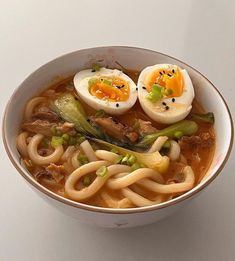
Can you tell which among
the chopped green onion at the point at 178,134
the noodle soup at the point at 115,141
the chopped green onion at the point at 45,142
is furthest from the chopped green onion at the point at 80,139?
the chopped green onion at the point at 178,134

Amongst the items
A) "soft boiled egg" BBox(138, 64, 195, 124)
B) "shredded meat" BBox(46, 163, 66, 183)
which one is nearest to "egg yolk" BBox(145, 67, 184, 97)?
"soft boiled egg" BBox(138, 64, 195, 124)

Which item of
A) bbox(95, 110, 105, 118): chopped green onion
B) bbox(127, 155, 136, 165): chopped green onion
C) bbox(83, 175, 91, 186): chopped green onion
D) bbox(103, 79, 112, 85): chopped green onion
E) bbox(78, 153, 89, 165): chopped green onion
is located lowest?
bbox(83, 175, 91, 186): chopped green onion

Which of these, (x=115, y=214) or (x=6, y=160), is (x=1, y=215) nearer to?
(x=6, y=160)

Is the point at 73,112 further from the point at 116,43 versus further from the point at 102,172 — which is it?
the point at 116,43

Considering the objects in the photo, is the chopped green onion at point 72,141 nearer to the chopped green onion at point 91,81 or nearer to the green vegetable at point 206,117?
the chopped green onion at point 91,81

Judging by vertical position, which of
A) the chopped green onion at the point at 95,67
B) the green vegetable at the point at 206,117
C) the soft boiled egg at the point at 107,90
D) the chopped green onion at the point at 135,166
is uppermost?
the chopped green onion at the point at 95,67

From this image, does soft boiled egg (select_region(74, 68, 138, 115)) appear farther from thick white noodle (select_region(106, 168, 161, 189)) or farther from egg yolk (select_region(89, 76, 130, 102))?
thick white noodle (select_region(106, 168, 161, 189))

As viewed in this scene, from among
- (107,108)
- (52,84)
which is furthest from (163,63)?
(52,84)

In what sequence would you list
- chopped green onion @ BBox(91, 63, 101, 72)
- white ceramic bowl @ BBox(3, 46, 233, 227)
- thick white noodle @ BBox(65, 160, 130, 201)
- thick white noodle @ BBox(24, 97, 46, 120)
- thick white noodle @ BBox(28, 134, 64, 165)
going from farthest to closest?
chopped green onion @ BBox(91, 63, 101, 72), thick white noodle @ BBox(24, 97, 46, 120), thick white noodle @ BBox(28, 134, 64, 165), thick white noodle @ BBox(65, 160, 130, 201), white ceramic bowl @ BBox(3, 46, 233, 227)
